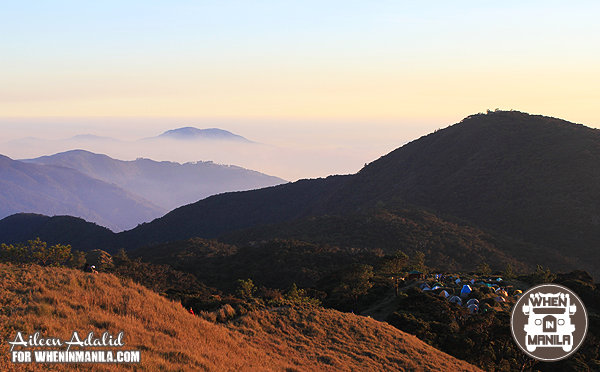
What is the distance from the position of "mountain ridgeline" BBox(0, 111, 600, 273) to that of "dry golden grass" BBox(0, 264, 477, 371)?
133 feet

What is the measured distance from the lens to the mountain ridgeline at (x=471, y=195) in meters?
64.6

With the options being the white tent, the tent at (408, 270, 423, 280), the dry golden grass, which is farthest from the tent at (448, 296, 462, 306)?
the dry golden grass

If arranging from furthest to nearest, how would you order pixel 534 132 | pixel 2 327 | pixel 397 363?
1. pixel 534 132
2. pixel 397 363
3. pixel 2 327

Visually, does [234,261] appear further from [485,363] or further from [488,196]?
[488,196]

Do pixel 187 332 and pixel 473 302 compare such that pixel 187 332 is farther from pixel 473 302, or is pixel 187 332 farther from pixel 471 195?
pixel 471 195

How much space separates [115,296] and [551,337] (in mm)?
19262

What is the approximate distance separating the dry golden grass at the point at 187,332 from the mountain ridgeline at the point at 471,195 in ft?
133

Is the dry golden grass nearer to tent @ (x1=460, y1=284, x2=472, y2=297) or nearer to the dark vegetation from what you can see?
the dark vegetation

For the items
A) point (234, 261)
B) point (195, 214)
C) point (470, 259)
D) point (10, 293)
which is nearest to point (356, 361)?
point (10, 293)

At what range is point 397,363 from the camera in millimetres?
17297

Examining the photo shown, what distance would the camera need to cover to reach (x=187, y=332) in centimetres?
1288

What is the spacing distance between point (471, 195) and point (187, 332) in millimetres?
81769

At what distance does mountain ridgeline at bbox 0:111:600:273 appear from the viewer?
2544 inches

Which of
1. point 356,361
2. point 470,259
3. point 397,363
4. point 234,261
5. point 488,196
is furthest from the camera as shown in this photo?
point 488,196
